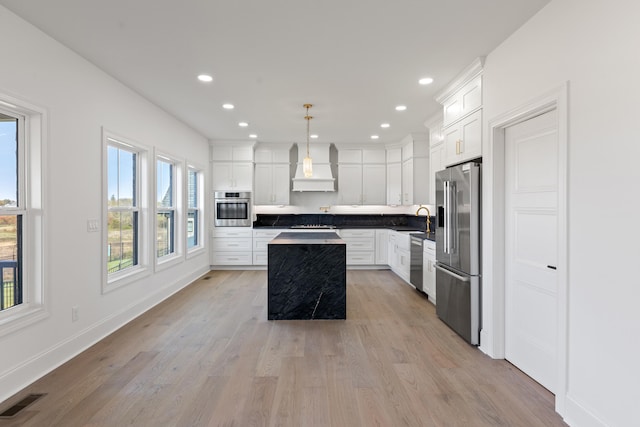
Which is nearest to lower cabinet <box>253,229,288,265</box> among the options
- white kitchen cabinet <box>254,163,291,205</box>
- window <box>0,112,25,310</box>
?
white kitchen cabinet <box>254,163,291,205</box>

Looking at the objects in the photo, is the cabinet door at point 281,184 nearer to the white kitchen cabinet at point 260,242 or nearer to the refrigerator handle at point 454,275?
the white kitchen cabinet at point 260,242

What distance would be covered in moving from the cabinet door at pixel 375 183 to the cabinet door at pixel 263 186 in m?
2.00

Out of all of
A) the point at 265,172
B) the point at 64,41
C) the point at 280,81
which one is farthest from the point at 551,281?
the point at 265,172

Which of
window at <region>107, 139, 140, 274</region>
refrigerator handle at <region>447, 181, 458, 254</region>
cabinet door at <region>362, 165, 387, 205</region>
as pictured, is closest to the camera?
refrigerator handle at <region>447, 181, 458, 254</region>

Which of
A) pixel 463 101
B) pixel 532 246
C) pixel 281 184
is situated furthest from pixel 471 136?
pixel 281 184

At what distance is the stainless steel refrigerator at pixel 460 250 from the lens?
3.20 metres

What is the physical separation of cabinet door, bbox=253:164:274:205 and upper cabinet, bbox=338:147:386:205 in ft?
5.12

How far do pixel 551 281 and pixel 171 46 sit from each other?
3509 millimetres

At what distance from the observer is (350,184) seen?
7457mm

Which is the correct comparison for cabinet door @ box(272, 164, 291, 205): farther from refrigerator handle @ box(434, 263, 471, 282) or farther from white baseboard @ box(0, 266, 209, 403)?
refrigerator handle @ box(434, 263, 471, 282)

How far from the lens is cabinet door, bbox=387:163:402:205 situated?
7156 millimetres

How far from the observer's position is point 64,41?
287cm

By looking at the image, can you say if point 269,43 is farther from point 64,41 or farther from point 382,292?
point 382,292


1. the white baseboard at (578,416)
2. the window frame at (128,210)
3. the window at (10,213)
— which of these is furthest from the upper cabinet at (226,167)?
the white baseboard at (578,416)
